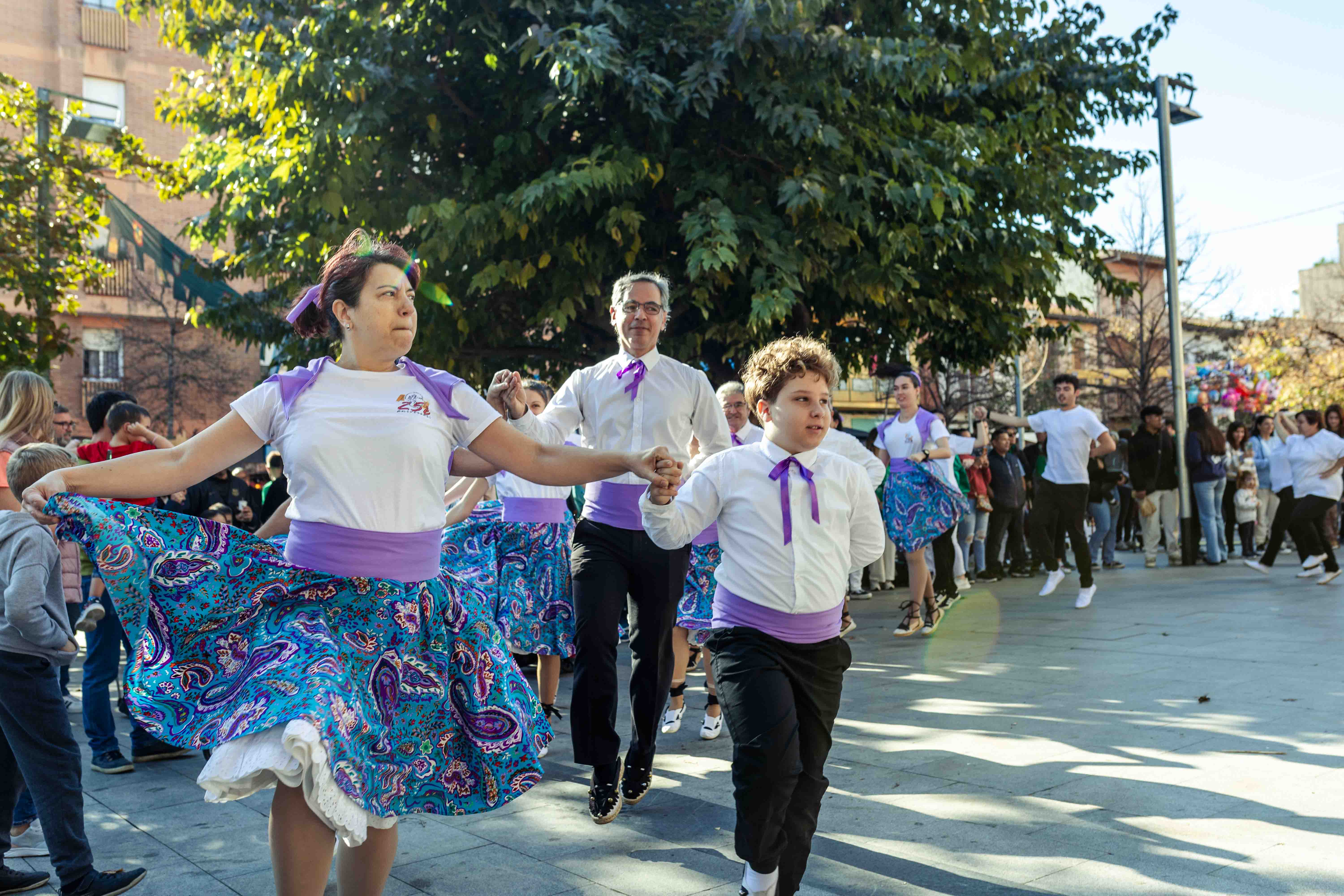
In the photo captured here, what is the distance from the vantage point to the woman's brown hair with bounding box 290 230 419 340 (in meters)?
3.27

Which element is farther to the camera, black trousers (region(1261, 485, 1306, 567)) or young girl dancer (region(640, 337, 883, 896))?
black trousers (region(1261, 485, 1306, 567))

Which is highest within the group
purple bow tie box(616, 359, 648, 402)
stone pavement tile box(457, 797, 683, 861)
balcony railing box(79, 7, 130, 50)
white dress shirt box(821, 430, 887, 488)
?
balcony railing box(79, 7, 130, 50)

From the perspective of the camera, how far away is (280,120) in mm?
11414

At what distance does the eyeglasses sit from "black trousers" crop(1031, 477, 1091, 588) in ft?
23.5

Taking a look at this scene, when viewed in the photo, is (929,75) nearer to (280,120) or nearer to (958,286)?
(958,286)

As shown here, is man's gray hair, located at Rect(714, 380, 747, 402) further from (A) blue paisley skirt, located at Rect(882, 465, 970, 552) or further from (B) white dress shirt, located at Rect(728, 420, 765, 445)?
(A) blue paisley skirt, located at Rect(882, 465, 970, 552)

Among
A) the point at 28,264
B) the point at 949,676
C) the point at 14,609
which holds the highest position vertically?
the point at 28,264

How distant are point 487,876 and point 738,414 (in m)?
4.11

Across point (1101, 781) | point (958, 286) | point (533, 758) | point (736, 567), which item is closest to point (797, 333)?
point (958, 286)

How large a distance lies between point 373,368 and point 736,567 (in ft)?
4.42

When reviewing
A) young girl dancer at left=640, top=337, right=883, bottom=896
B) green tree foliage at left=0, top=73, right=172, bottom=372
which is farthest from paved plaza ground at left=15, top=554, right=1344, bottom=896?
green tree foliage at left=0, top=73, right=172, bottom=372

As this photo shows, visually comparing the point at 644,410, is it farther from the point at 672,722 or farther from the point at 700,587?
the point at 672,722

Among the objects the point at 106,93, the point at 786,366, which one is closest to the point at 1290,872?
the point at 786,366

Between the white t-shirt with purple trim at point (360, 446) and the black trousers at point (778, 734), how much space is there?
1.08m
